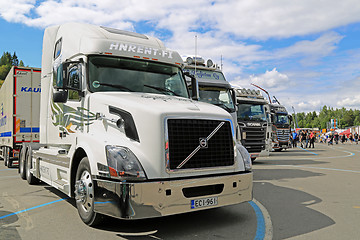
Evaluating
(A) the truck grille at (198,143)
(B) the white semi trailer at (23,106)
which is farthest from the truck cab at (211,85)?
(A) the truck grille at (198,143)

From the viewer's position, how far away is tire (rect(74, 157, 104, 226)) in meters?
4.86

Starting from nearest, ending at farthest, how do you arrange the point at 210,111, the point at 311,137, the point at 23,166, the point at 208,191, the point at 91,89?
the point at 208,191
the point at 210,111
the point at 91,89
the point at 23,166
the point at 311,137

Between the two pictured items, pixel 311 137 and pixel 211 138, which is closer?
pixel 211 138

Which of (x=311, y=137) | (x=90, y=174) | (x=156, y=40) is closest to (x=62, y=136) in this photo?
(x=90, y=174)

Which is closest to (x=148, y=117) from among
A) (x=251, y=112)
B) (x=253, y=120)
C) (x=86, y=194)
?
(x=86, y=194)

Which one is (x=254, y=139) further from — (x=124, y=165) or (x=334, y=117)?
(x=334, y=117)

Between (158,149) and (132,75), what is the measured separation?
1.94 m

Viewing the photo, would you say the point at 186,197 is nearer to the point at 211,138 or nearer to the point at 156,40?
the point at 211,138

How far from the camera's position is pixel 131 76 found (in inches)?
231

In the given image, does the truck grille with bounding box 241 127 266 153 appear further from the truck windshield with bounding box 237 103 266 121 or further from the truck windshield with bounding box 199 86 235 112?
the truck windshield with bounding box 199 86 235 112

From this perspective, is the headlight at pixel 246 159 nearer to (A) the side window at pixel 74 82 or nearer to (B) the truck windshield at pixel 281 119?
(A) the side window at pixel 74 82

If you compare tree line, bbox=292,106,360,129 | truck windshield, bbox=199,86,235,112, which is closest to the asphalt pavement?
truck windshield, bbox=199,86,235,112

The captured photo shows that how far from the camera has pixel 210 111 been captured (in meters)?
5.15

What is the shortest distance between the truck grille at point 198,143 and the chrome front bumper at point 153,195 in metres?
0.27
